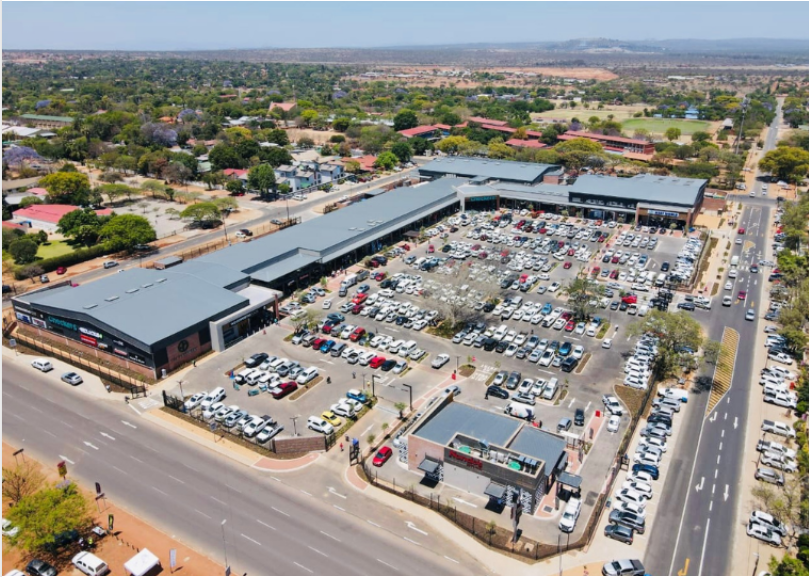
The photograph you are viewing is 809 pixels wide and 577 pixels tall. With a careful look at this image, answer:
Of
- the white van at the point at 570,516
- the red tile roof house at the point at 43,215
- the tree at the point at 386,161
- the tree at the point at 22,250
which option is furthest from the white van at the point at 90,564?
the tree at the point at 386,161

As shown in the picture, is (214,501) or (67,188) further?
Result: (67,188)

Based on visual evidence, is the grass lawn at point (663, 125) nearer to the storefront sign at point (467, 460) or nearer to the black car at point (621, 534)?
the storefront sign at point (467, 460)

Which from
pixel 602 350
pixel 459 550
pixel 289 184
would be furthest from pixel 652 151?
pixel 459 550

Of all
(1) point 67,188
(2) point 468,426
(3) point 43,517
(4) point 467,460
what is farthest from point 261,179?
(4) point 467,460

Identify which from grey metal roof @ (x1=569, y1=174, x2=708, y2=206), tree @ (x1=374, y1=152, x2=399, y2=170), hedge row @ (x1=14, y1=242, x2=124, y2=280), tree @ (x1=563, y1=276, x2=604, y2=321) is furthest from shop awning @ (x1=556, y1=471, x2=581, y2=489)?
tree @ (x1=374, y1=152, x2=399, y2=170)

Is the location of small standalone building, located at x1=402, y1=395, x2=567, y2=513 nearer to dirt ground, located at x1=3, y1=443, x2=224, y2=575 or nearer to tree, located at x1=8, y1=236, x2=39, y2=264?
dirt ground, located at x1=3, y1=443, x2=224, y2=575

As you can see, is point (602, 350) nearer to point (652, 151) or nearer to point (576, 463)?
point (576, 463)

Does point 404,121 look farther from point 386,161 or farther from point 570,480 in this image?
point 570,480
